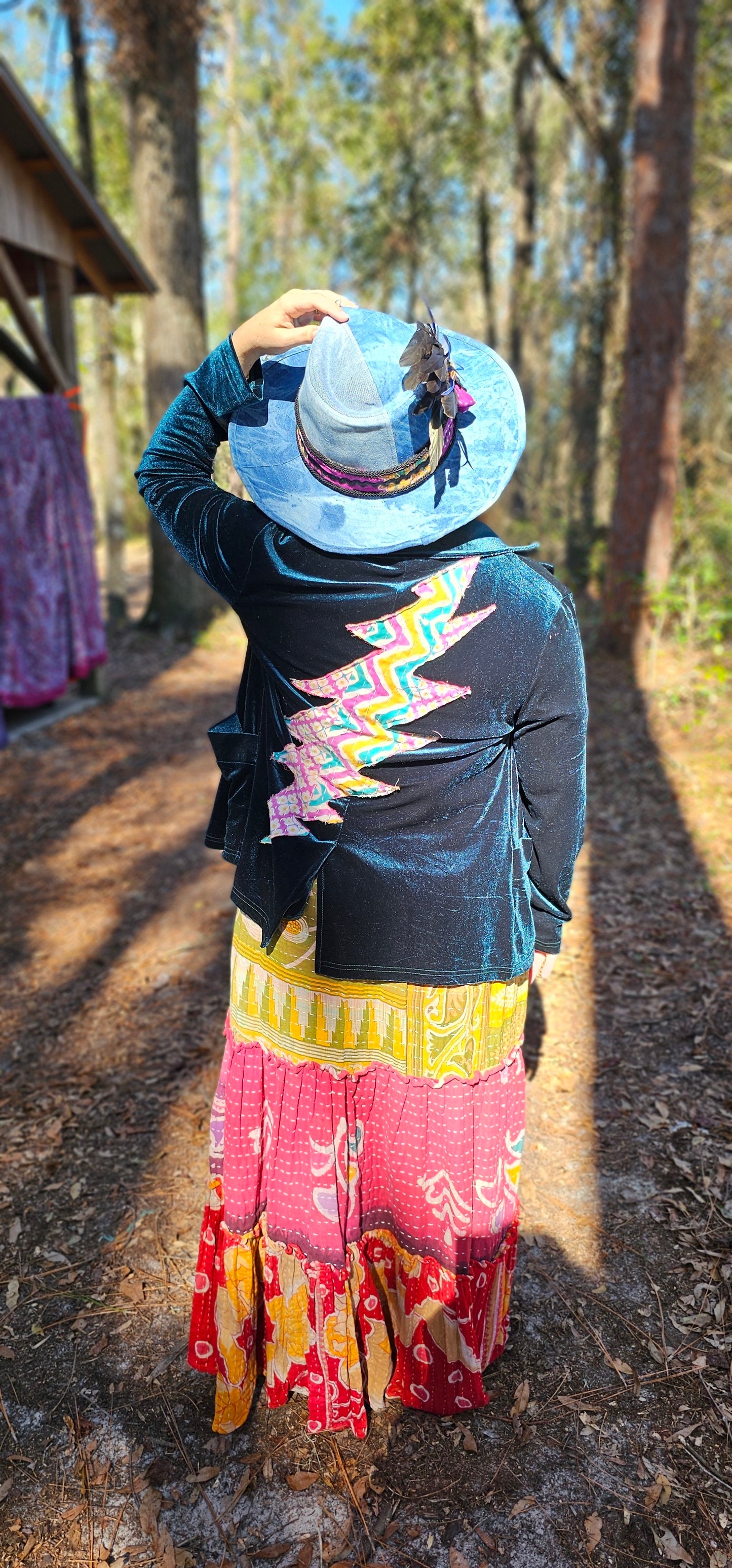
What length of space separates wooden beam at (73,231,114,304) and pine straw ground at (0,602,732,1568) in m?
5.26

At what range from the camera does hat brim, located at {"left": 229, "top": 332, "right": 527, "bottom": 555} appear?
151 centimetres

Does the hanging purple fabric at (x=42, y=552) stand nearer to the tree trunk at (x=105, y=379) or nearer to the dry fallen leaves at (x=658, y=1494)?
the tree trunk at (x=105, y=379)

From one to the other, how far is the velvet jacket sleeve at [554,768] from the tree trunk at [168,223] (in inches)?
319

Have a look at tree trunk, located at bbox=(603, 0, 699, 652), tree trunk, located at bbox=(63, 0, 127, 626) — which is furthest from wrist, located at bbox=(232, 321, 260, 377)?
tree trunk, located at bbox=(63, 0, 127, 626)

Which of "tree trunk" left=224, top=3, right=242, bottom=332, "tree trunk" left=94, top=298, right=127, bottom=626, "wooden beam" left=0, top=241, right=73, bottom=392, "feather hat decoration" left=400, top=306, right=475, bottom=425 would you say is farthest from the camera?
"tree trunk" left=224, top=3, right=242, bottom=332

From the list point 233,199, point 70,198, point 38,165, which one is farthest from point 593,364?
point 233,199

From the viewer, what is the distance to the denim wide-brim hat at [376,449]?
148 centimetres

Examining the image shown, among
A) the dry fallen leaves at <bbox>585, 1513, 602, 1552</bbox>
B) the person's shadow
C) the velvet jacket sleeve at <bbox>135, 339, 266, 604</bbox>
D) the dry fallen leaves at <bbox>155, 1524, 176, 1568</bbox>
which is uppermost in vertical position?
the velvet jacket sleeve at <bbox>135, 339, 266, 604</bbox>

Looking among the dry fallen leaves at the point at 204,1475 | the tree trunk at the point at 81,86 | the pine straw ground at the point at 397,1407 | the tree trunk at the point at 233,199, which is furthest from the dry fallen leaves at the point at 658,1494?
the tree trunk at the point at 233,199

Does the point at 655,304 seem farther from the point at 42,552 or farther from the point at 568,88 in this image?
the point at 568,88

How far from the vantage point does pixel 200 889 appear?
5.01m

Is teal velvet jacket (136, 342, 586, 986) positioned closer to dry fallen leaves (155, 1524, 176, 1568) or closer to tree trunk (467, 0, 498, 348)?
dry fallen leaves (155, 1524, 176, 1568)

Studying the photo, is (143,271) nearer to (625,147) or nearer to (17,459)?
(17,459)

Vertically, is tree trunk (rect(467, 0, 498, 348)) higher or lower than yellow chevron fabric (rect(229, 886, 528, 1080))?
higher
